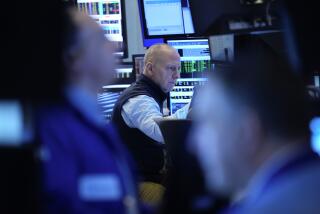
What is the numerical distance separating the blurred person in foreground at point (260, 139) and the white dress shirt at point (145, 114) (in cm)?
193

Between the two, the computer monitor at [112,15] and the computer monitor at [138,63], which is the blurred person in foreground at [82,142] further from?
the computer monitor at [112,15]

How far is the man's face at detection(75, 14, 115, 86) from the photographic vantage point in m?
1.39

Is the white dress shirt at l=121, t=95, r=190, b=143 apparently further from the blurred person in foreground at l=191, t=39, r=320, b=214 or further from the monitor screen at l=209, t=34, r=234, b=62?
the blurred person in foreground at l=191, t=39, r=320, b=214

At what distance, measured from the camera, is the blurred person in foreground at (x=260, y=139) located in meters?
1.11

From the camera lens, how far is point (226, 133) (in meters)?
1.21

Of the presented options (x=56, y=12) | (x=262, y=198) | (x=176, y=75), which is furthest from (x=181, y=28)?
(x=262, y=198)

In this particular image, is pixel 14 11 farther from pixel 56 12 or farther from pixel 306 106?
pixel 306 106

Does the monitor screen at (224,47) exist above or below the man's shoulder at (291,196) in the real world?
above

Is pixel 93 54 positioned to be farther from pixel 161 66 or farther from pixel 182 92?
pixel 182 92

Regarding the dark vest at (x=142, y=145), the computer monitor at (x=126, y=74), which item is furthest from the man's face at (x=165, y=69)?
the computer monitor at (x=126, y=74)

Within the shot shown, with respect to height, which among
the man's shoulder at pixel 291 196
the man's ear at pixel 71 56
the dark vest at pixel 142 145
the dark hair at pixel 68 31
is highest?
the dark hair at pixel 68 31

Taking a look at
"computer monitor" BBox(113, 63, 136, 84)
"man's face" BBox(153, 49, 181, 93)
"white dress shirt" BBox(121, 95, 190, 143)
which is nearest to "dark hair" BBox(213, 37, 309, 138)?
"white dress shirt" BBox(121, 95, 190, 143)

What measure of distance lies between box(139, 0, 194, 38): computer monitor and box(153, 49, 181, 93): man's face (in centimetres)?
51

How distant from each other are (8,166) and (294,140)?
63cm
